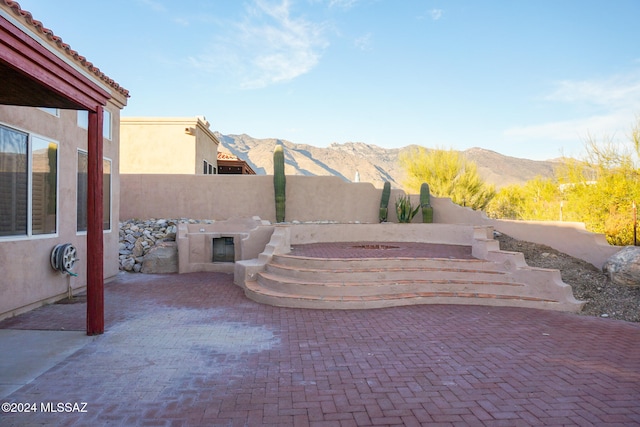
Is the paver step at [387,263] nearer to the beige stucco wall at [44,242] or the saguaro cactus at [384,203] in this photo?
the beige stucco wall at [44,242]

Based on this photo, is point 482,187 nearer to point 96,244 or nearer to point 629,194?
point 629,194

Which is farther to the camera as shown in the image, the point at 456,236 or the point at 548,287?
the point at 456,236

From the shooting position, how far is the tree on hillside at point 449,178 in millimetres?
21672

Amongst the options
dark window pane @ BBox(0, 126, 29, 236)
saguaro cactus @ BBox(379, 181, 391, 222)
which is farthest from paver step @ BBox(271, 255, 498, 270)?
saguaro cactus @ BBox(379, 181, 391, 222)

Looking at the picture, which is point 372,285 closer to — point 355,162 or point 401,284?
point 401,284

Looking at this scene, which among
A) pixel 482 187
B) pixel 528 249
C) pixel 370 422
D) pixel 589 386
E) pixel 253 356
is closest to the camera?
pixel 370 422

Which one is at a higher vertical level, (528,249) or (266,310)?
(528,249)

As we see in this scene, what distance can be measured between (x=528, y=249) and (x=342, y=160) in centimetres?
7832

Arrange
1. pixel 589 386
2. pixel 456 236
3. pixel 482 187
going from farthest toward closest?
pixel 482 187, pixel 456 236, pixel 589 386

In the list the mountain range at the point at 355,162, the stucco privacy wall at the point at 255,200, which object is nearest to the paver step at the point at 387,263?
the stucco privacy wall at the point at 255,200

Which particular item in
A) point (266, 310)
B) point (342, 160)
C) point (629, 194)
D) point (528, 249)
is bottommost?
point (266, 310)

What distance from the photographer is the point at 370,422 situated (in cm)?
316

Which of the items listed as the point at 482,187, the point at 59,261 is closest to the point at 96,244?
the point at 59,261

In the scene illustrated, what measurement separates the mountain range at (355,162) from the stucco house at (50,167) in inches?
2347
